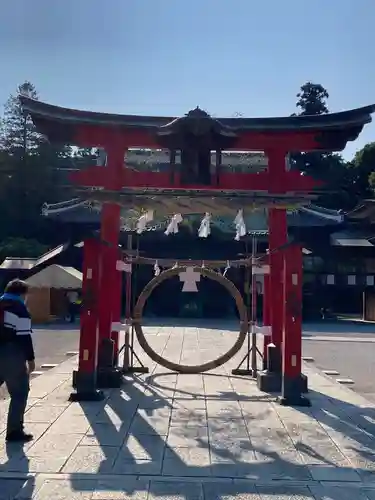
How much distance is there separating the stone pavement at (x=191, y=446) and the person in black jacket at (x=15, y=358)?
11.8 inches

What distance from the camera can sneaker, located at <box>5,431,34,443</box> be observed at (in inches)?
247

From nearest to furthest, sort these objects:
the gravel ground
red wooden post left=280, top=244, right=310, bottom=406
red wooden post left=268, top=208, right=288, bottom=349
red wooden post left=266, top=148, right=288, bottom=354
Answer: red wooden post left=280, top=244, right=310, bottom=406
red wooden post left=266, top=148, right=288, bottom=354
red wooden post left=268, top=208, right=288, bottom=349
the gravel ground

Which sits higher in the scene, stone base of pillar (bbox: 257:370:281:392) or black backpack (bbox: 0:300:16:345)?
black backpack (bbox: 0:300:16:345)

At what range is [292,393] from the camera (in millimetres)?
8328

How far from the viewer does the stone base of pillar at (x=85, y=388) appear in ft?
27.5

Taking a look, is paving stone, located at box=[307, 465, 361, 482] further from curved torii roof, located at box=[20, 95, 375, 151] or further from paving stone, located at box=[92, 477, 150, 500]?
curved torii roof, located at box=[20, 95, 375, 151]

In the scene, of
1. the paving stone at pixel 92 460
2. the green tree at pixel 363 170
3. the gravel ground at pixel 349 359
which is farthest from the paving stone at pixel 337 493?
the green tree at pixel 363 170

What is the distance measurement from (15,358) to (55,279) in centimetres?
1971

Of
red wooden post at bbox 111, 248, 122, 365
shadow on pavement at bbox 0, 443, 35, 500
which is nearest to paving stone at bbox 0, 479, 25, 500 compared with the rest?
shadow on pavement at bbox 0, 443, 35, 500

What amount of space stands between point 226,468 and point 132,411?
2.63m

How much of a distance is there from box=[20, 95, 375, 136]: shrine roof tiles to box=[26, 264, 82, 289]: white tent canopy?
16.3 m

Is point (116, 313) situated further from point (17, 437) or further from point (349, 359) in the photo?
point (349, 359)

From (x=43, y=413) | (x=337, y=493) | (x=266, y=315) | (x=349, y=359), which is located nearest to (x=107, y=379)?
(x=43, y=413)

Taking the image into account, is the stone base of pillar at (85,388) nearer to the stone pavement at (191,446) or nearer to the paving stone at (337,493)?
the stone pavement at (191,446)
